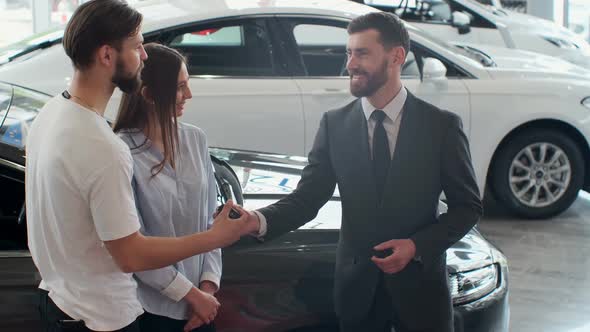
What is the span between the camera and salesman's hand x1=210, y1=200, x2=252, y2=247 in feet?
6.95

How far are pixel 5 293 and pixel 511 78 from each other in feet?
13.2

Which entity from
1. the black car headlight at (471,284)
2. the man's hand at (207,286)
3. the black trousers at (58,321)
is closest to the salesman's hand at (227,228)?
the man's hand at (207,286)

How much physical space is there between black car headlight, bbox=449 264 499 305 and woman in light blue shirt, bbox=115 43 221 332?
2.98ft

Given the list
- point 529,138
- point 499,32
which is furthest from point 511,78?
point 499,32

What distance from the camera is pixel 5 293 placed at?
251 centimetres

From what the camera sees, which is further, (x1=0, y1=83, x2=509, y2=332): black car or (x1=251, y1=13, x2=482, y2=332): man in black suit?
(x1=0, y1=83, x2=509, y2=332): black car

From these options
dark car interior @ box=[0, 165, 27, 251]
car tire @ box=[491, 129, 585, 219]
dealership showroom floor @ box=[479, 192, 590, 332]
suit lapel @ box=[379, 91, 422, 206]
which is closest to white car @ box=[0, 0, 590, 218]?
car tire @ box=[491, 129, 585, 219]

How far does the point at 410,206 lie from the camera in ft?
7.80

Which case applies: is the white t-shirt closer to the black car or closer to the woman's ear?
the woman's ear

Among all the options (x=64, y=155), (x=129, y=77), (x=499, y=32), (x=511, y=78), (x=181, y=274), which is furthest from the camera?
(x=499, y=32)

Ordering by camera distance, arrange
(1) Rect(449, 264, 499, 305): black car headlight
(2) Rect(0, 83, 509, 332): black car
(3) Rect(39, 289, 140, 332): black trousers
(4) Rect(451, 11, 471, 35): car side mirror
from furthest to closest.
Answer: (4) Rect(451, 11, 471, 35): car side mirror
(1) Rect(449, 264, 499, 305): black car headlight
(2) Rect(0, 83, 509, 332): black car
(3) Rect(39, 289, 140, 332): black trousers

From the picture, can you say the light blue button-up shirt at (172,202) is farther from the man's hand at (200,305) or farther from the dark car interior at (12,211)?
the dark car interior at (12,211)

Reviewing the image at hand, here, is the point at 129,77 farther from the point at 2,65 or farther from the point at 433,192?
the point at 2,65

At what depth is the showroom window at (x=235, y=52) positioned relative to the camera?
5.36 m
